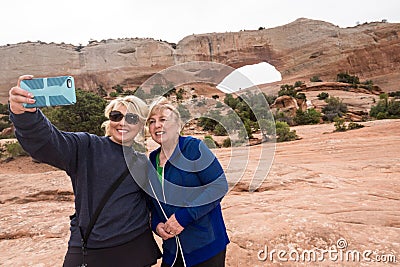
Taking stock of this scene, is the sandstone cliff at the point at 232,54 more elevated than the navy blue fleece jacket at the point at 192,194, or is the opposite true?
the sandstone cliff at the point at 232,54

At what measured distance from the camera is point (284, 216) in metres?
Result: 2.93

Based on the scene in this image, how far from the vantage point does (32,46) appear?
1924 inches

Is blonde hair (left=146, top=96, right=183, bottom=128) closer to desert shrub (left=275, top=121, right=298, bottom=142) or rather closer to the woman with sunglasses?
the woman with sunglasses

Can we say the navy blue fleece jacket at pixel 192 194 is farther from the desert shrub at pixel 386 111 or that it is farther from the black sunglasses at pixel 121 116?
the desert shrub at pixel 386 111

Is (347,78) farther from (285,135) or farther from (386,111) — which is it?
(285,135)

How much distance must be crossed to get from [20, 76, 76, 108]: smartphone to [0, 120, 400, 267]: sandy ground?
1.43 meters

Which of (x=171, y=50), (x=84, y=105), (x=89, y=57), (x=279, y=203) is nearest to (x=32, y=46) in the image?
(x=89, y=57)

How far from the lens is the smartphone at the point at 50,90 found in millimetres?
1392

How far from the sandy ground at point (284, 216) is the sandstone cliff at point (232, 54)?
38.8 meters

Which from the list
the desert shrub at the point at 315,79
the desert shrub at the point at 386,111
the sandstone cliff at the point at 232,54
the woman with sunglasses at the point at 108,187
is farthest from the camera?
the sandstone cliff at the point at 232,54

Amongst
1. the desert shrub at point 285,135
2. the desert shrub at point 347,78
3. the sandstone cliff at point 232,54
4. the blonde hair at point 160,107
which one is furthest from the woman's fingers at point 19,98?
the sandstone cliff at point 232,54

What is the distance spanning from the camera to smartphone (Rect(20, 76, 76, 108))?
54.8 inches

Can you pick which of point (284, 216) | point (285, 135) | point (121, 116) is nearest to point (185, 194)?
point (121, 116)

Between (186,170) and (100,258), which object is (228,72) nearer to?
(186,170)
